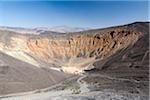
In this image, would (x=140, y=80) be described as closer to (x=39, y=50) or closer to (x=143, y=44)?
(x=143, y=44)

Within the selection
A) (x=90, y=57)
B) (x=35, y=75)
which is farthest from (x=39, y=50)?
(x=35, y=75)

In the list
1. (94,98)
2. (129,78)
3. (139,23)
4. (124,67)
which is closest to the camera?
(94,98)

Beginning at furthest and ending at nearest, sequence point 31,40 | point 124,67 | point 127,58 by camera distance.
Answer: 1. point 31,40
2. point 127,58
3. point 124,67

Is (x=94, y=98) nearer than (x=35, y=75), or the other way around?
(x=94, y=98)

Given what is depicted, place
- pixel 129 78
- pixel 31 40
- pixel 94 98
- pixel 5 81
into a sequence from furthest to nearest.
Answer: pixel 31 40 < pixel 129 78 < pixel 5 81 < pixel 94 98

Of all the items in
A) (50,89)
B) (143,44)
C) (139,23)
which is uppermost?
(139,23)

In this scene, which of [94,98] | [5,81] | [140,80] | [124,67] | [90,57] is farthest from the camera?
[90,57]

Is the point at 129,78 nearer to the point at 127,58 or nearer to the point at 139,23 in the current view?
the point at 127,58

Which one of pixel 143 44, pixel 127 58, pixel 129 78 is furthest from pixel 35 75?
pixel 143 44

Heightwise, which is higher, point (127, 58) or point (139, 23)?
point (139, 23)
